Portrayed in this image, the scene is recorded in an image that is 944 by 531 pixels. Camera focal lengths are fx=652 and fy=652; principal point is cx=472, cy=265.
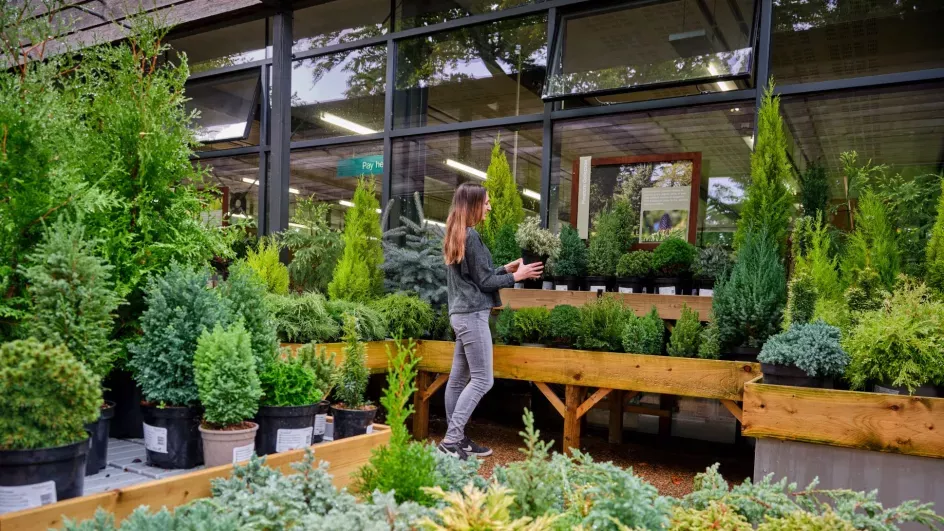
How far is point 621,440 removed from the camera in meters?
5.12

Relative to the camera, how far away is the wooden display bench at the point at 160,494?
57.1 inches

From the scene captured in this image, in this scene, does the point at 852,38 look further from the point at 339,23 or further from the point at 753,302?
the point at 339,23

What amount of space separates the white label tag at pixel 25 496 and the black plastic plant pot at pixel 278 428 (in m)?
0.66

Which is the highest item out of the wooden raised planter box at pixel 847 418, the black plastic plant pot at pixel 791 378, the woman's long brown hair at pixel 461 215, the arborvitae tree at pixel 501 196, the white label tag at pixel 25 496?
the arborvitae tree at pixel 501 196

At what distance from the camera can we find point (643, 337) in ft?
13.6

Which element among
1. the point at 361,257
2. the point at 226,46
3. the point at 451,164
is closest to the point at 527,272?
the point at 361,257

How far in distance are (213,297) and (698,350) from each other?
3.03m

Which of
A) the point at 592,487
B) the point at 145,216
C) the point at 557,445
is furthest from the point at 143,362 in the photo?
the point at 557,445

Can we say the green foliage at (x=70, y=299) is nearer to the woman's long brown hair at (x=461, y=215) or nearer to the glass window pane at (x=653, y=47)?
the woman's long brown hair at (x=461, y=215)

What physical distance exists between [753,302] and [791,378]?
2.81 feet

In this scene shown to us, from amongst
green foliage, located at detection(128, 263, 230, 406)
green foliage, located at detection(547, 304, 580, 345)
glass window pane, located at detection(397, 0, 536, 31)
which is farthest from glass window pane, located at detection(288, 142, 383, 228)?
green foliage, located at detection(128, 263, 230, 406)

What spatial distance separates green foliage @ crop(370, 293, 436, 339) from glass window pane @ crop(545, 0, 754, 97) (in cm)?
248

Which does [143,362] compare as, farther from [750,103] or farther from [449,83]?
[449,83]

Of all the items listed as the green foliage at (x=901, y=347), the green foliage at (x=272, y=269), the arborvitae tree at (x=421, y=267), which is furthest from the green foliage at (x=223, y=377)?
the green foliage at (x=272, y=269)
